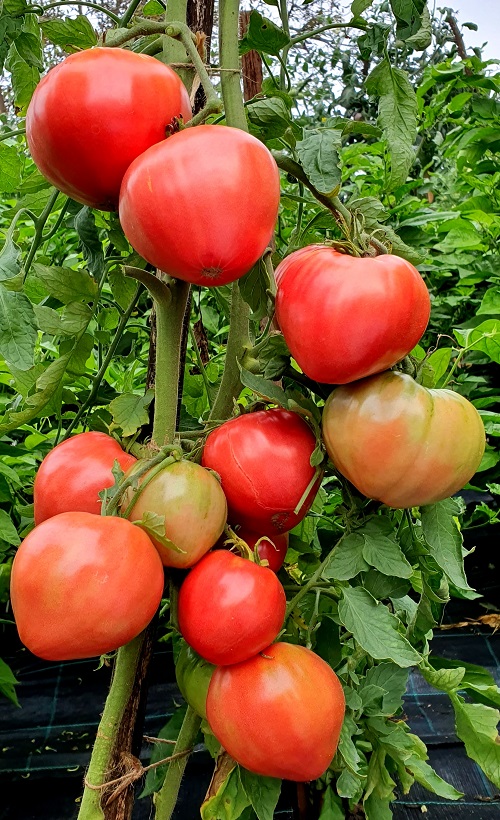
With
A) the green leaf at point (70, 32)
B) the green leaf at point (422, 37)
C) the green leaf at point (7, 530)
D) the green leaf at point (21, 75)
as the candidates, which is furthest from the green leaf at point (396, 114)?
the green leaf at point (7, 530)

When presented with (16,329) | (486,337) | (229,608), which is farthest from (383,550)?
(486,337)

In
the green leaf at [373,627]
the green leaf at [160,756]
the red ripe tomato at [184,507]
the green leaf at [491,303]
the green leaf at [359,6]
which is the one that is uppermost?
the green leaf at [359,6]

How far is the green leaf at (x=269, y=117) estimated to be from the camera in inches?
25.9

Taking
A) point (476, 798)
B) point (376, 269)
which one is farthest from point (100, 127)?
point (476, 798)

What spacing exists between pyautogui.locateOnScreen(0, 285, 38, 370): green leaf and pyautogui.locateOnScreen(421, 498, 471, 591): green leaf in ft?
1.15

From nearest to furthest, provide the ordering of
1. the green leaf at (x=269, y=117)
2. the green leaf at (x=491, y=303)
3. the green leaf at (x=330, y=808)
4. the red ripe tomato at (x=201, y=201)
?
the red ripe tomato at (x=201, y=201) < the green leaf at (x=269, y=117) < the green leaf at (x=330, y=808) < the green leaf at (x=491, y=303)

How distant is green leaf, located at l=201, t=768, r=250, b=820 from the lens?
0.61 meters

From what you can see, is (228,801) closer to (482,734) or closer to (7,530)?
(482,734)

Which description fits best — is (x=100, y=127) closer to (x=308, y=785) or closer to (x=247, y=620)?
(x=247, y=620)

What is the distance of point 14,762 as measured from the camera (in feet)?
3.85

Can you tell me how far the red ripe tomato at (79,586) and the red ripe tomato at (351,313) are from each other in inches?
7.5

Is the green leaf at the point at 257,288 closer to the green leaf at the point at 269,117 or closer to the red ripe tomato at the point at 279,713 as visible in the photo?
the green leaf at the point at 269,117

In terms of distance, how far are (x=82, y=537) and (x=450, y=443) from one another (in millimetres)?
274

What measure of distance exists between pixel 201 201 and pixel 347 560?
307mm
